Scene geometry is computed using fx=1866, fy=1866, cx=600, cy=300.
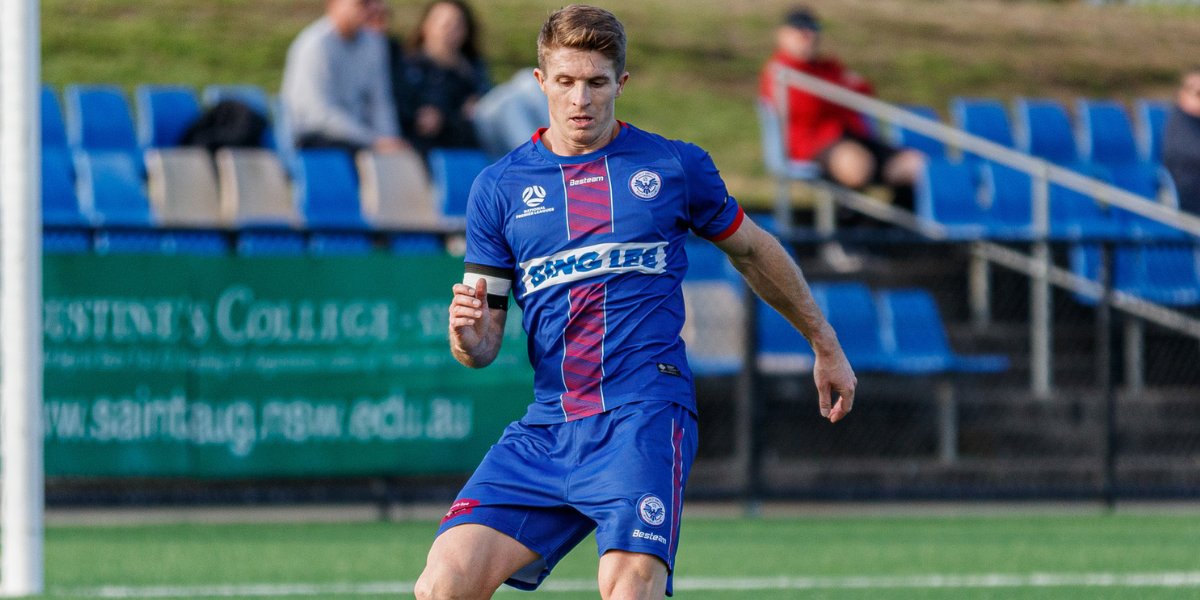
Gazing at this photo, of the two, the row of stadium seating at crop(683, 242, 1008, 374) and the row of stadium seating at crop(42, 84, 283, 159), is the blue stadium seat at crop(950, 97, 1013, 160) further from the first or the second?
the row of stadium seating at crop(42, 84, 283, 159)

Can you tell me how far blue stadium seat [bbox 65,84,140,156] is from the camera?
13727mm

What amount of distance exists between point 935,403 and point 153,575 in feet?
19.5

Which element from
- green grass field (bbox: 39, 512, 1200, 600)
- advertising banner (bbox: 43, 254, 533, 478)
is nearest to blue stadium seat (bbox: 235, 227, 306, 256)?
advertising banner (bbox: 43, 254, 533, 478)

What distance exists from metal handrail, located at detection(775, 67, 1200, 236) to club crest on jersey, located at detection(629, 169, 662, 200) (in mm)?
9523

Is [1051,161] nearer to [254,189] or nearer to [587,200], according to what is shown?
[254,189]

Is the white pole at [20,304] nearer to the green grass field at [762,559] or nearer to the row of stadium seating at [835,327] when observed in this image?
the green grass field at [762,559]

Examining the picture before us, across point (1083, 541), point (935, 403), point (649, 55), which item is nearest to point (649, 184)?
point (1083, 541)

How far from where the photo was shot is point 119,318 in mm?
10250

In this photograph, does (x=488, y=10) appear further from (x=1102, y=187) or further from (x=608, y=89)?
(x=608, y=89)

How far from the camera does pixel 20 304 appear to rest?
25.3 ft

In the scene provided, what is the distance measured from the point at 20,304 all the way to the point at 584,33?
3.96m

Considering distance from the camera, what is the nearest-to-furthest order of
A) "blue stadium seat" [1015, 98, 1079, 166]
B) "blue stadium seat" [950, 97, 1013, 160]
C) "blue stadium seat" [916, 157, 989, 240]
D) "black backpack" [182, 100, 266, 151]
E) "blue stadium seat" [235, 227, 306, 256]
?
"blue stadium seat" [235, 227, 306, 256] < "black backpack" [182, 100, 266, 151] < "blue stadium seat" [916, 157, 989, 240] < "blue stadium seat" [950, 97, 1013, 160] < "blue stadium seat" [1015, 98, 1079, 166]

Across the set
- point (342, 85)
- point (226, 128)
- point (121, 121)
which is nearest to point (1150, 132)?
point (342, 85)

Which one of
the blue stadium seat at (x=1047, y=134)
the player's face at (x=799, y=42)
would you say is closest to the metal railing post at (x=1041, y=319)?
the player's face at (x=799, y=42)
